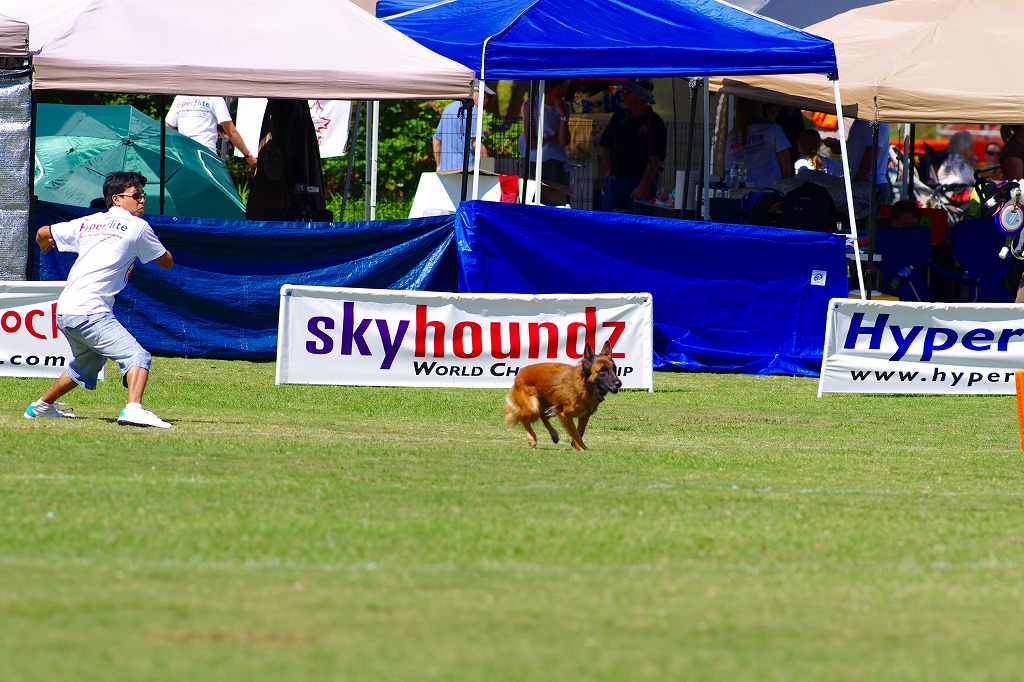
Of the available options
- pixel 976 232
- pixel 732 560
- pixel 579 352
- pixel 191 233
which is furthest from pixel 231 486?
pixel 976 232

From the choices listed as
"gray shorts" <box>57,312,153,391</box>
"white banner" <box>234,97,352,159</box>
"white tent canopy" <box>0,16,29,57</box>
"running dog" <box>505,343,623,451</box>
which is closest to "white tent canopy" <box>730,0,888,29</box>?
"white banner" <box>234,97,352,159</box>

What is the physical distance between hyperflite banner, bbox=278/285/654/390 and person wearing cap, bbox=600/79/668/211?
18.4 feet

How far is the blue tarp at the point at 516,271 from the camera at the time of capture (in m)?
16.8

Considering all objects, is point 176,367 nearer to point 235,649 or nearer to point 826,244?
point 826,244

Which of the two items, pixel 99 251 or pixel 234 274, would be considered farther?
pixel 234 274

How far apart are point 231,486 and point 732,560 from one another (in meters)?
3.14

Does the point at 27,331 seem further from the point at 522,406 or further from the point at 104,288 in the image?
the point at 522,406

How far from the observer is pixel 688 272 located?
688 inches

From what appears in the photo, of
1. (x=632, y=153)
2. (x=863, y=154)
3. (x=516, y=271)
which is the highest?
(x=863, y=154)

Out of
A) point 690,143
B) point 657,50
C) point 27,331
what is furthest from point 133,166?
point 657,50

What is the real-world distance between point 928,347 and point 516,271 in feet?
14.8

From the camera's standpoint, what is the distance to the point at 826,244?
1762 centimetres

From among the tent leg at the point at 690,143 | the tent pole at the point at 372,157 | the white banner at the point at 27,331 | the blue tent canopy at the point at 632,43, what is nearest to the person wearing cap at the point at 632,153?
the tent leg at the point at 690,143

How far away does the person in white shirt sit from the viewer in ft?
37.8
